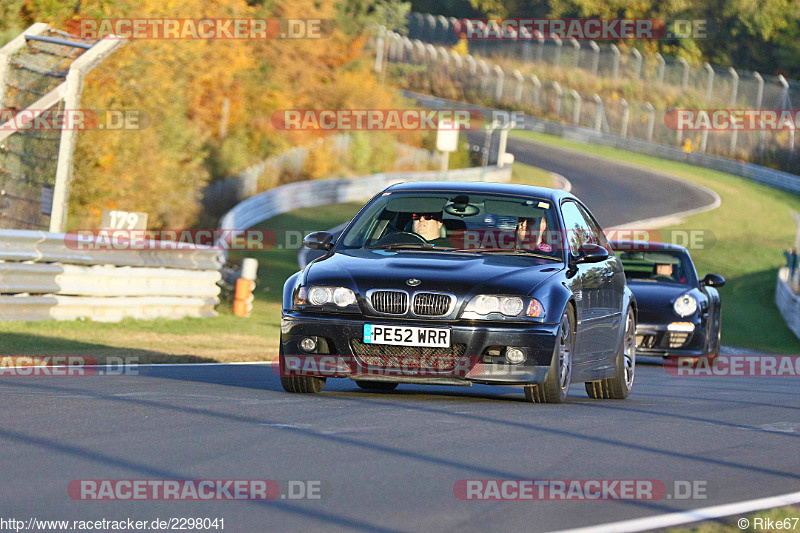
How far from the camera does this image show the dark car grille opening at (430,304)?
902 centimetres

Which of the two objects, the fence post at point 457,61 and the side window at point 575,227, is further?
the fence post at point 457,61

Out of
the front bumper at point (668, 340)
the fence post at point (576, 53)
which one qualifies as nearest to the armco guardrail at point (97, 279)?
the front bumper at point (668, 340)

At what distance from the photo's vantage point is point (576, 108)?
78562 mm

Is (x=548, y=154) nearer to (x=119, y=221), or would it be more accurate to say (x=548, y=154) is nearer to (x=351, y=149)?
(x=351, y=149)

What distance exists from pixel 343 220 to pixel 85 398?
Result: 34.6 metres

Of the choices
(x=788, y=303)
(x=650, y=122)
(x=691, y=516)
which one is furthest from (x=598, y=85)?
(x=691, y=516)

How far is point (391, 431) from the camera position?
7508mm

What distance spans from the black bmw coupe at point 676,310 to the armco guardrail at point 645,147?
43.4m

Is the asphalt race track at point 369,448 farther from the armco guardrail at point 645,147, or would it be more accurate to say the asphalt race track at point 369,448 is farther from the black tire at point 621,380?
the armco guardrail at point 645,147

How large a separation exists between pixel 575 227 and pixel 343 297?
239 centimetres

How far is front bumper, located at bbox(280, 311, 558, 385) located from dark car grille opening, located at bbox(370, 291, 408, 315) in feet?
0.22

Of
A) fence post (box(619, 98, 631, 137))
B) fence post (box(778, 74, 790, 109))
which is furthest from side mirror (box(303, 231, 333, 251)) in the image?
fence post (box(619, 98, 631, 137))

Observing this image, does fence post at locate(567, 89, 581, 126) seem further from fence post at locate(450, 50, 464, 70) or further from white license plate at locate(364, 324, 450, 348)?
white license plate at locate(364, 324, 450, 348)

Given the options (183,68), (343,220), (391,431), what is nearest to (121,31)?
(183,68)
